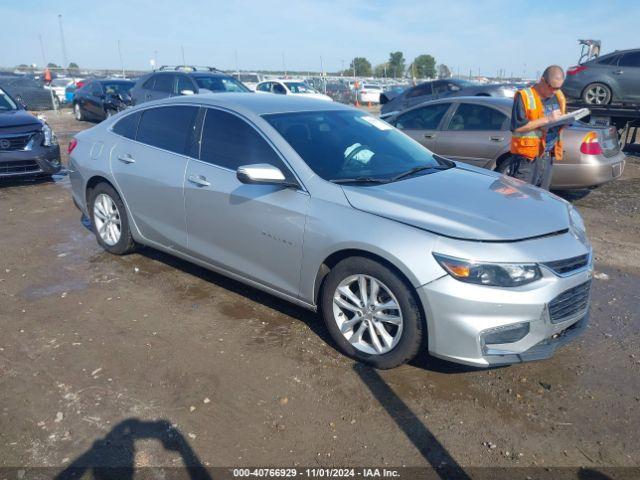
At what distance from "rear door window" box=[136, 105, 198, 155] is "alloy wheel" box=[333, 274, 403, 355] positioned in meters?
1.92

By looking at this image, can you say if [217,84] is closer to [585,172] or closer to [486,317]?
[585,172]

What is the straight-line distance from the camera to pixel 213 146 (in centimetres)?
429

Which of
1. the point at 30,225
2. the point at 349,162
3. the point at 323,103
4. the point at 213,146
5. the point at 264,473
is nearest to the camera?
the point at 264,473

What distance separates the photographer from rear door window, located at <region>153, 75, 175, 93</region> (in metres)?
13.2

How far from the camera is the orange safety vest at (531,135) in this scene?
5457 mm

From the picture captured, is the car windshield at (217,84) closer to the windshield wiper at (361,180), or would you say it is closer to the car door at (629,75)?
the car door at (629,75)

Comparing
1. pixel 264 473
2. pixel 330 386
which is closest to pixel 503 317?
pixel 330 386

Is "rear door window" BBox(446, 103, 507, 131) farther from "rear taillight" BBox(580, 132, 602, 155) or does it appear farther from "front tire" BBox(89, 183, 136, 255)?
"front tire" BBox(89, 183, 136, 255)

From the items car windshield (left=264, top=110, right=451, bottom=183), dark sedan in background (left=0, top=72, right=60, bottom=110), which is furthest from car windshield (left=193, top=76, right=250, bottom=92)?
dark sedan in background (left=0, top=72, right=60, bottom=110)

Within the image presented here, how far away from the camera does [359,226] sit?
11.0ft

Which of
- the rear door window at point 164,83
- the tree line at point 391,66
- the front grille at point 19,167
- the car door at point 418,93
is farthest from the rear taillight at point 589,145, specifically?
the tree line at point 391,66

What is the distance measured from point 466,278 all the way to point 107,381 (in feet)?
7.44

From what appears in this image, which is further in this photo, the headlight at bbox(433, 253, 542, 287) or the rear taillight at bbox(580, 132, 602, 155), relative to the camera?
the rear taillight at bbox(580, 132, 602, 155)

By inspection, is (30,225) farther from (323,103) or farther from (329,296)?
(329,296)
